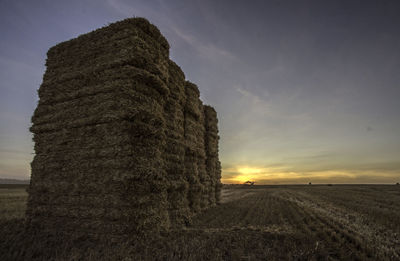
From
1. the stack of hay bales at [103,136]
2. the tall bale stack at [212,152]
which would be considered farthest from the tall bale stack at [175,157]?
the tall bale stack at [212,152]

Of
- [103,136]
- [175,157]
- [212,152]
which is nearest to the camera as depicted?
[103,136]

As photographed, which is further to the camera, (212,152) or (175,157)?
Answer: (212,152)

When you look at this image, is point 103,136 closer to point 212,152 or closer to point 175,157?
point 175,157

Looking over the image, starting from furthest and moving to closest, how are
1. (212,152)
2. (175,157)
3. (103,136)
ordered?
1. (212,152)
2. (175,157)
3. (103,136)

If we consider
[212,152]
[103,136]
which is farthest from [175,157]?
[212,152]

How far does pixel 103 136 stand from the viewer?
254 inches

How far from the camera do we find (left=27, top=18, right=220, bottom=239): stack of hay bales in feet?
19.9

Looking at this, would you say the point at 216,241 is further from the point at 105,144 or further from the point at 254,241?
the point at 105,144

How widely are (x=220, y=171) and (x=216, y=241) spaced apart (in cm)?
1323

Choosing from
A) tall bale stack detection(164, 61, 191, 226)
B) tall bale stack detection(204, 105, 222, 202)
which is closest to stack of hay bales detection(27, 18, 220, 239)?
tall bale stack detection(164, 61, 191, 226)

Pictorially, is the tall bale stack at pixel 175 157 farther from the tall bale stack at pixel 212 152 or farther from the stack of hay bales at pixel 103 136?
the tall bale stack at pixel 212 152

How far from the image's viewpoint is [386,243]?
249 inches

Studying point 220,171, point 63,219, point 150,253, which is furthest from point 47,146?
point 220,171

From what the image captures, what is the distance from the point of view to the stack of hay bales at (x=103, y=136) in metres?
6.07
